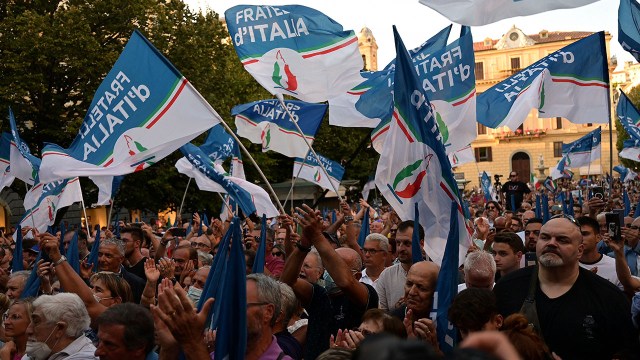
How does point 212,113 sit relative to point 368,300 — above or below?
above

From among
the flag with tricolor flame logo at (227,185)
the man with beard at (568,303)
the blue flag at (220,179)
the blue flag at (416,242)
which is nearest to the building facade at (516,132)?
the flag with tricolor flame logo at (227,185)

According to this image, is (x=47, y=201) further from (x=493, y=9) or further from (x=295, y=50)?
(x=493, y=9)

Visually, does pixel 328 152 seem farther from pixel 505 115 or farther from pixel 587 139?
pixel 505 115

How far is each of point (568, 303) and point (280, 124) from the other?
339 inches

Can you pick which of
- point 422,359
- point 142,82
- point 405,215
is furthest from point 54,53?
point 422,359

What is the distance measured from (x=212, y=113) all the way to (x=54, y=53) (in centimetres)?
1967

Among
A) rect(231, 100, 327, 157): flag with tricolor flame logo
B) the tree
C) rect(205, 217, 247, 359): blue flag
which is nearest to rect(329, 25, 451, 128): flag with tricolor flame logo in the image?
rect(231, 100, 327, 157): flag with tricolor flame logo

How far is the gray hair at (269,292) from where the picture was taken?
177 inches

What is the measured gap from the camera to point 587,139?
2084 centimetres

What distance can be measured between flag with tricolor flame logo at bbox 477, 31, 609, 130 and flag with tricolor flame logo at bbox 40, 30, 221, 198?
466 cm

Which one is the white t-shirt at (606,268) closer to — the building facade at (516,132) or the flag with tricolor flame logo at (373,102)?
the flag with tricolor flame logo at (373,102)

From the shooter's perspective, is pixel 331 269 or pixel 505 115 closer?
pixel 331 269

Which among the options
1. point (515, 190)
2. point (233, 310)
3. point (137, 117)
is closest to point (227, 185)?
point (137, 117)

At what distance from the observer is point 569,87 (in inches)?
433
